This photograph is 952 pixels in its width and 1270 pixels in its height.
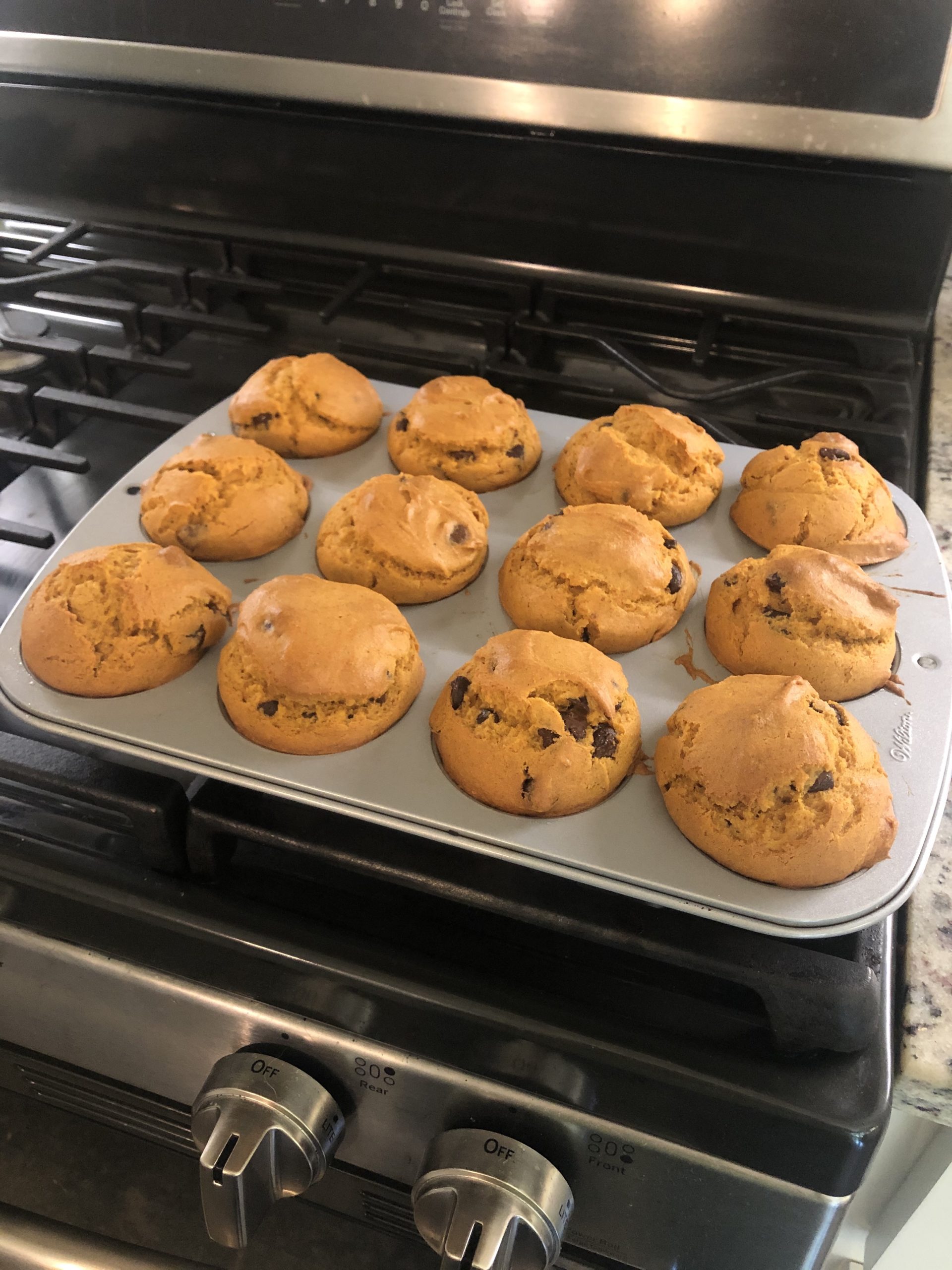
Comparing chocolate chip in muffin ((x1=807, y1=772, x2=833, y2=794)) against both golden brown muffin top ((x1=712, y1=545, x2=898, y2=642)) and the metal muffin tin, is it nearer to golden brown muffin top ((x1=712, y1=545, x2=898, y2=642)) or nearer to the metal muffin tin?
the metal muffin tin

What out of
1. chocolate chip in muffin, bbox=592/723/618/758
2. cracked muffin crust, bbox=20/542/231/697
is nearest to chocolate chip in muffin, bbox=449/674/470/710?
chocolate chip in muffin, bbox=592/723/618/758

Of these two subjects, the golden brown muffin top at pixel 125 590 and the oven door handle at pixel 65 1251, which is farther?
the golden brown muffin top at pixel 125 590

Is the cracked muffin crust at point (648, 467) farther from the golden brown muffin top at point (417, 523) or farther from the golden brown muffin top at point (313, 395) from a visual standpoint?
the golden brown muffin top at point (313, 395)

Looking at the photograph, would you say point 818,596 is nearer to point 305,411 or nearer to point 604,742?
point 604,742

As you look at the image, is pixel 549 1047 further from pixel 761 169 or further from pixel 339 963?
pixel 761 169

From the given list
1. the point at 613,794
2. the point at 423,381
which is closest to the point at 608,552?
the point at 613,794

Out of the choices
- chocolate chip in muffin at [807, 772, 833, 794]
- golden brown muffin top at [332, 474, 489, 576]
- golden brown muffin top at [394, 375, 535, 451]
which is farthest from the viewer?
golden brown muffin top at [394, 375, 535, 451]

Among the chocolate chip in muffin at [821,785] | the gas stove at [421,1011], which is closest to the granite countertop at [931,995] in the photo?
the gas stove at [421,1011]
